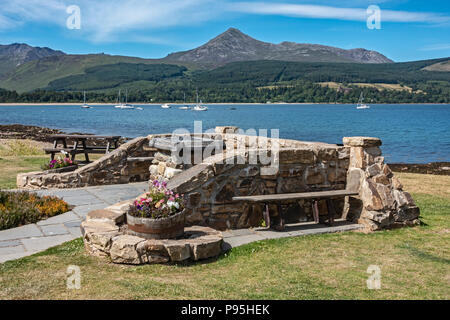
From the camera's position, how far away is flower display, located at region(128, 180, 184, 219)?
5680mm

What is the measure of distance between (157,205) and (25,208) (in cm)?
324

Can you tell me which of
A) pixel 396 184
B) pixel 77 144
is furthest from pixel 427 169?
pixel 77 144

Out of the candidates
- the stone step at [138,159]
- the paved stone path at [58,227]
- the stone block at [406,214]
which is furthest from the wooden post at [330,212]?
the stone step at [138,159]

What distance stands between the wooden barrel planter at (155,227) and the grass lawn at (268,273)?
1.49 feet

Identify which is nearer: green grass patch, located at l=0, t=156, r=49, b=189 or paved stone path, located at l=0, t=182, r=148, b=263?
paved stone path, located at l=0, t=182, r=148, b=263

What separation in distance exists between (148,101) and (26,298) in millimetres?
165808

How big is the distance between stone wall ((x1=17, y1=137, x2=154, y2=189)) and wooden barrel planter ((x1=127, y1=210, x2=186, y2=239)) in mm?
5906

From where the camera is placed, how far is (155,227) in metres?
5.50

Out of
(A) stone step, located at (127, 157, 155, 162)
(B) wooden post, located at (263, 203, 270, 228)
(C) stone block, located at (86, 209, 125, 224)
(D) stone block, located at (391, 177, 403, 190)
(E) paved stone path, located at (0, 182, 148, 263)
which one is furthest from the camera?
(A) stone step, located at (127, 157, 155, 162)

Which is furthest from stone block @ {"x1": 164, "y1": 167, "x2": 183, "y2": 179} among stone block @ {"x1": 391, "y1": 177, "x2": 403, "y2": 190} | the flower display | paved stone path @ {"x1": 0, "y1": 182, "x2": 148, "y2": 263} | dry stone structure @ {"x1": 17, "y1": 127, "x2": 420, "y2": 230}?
stone block @ {"x1": 391, "y1": 177, "x2": 403, "y2": 190}

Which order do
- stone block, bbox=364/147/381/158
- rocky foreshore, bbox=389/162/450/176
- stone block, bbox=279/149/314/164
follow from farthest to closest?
rocky foreshore, bbox=389/162/450/176 → stone block, bbox=364/147/381/158 → stone block, bbox=279/149/314/164

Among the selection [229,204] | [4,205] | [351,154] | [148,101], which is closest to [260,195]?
[229,204]

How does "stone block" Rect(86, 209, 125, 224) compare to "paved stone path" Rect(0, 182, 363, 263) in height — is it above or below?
above

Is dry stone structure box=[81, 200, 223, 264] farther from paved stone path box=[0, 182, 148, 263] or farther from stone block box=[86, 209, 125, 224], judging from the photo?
paved stone path box=[0, 182, 148, 263]
